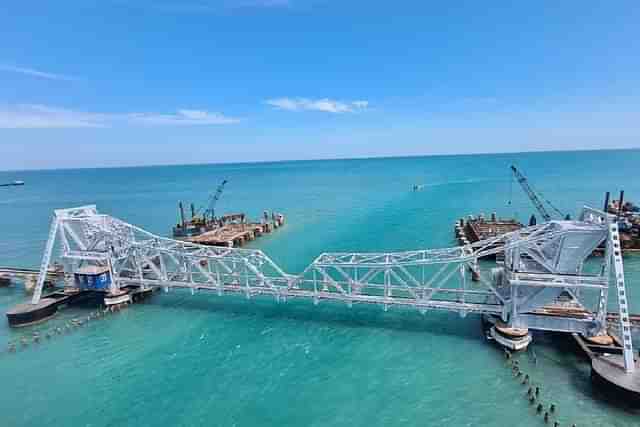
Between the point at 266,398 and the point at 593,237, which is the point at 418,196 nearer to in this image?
the point at 593,237

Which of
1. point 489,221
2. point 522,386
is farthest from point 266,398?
point 489,221

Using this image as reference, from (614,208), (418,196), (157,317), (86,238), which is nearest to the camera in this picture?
(157,317)

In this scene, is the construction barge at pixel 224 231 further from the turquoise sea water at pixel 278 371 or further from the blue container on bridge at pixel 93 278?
the blue container on bridge at pixel 93 278

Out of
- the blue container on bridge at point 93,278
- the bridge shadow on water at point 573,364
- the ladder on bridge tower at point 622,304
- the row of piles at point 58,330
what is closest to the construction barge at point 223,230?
the blue container on bridge at point 93,278

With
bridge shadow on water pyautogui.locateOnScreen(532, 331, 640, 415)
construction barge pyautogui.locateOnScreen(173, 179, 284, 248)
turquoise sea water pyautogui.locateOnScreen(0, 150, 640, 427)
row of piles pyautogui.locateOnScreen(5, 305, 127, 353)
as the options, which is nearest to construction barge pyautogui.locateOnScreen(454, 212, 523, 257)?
turquoise sea water pyautogui.locateOnScreen(0, 150, 640, 427)

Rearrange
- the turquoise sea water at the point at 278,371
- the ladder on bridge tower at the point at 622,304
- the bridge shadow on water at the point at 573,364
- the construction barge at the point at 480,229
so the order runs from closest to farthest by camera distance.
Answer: the bridge shadow on water at the point at 573,364, the ladder on bridge tower at the point at 622,304, the turquoise sea water at the point at 278,371, the construction barge at the point at 480,229

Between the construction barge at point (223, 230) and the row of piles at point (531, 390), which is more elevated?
the construction barge at point (223, 230)
